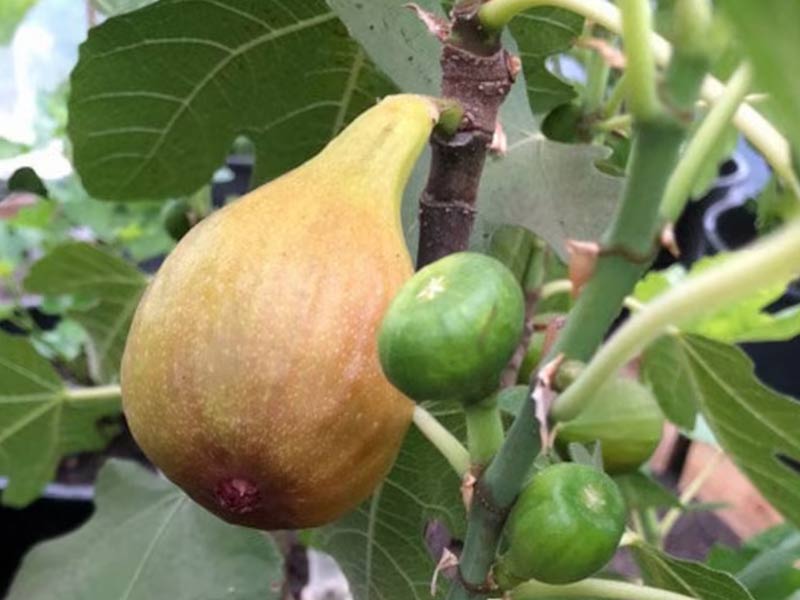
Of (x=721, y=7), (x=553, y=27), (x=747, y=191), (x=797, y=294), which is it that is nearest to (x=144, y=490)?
(x=553, y=27)

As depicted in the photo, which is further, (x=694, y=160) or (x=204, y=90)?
(x=204, y=90)

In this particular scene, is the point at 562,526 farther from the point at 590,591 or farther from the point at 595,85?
the point at 595,85

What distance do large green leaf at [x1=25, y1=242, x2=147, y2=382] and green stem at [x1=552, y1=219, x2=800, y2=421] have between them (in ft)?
2.21

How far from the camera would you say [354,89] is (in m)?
0.53

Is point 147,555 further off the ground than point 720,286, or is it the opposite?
point 720,286

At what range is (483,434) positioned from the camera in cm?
33

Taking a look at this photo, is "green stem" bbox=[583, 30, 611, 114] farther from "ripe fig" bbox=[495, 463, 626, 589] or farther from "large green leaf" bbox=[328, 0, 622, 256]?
"ripe fig" bbox=[495, 463, 626, 589]

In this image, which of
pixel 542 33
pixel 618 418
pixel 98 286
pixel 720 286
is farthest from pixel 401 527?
pixel 98 286

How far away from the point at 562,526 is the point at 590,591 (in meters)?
0.07

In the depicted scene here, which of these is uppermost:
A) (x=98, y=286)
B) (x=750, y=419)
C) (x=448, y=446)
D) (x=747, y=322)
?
(x=448, y=446)

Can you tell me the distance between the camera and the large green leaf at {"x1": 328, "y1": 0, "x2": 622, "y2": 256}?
0.45m

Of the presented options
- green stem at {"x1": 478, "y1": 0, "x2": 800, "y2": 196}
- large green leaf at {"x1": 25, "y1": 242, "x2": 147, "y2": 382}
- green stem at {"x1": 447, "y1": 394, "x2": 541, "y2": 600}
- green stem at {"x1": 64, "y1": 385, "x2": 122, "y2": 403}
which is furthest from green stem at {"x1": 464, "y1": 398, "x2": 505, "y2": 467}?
large green leaf at {"x1": 25, "y1": 242, "x2": 147, "y2": 382}

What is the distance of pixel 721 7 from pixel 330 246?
18 centimetres

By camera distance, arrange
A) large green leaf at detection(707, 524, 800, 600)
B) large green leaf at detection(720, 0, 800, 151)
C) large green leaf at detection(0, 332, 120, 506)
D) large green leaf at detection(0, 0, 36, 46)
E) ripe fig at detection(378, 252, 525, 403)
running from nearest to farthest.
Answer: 1. large green leaf at detection(720, 0, 800, 151)
2. ripe fig at detection(378, 252, 525, 403)
3. large green leaf at detection(707, 524, 800, 600)
4. large green leaf at detection(0, 332, 120, 506)
5. large green leaf at detection(0, 0, 36, 46)
